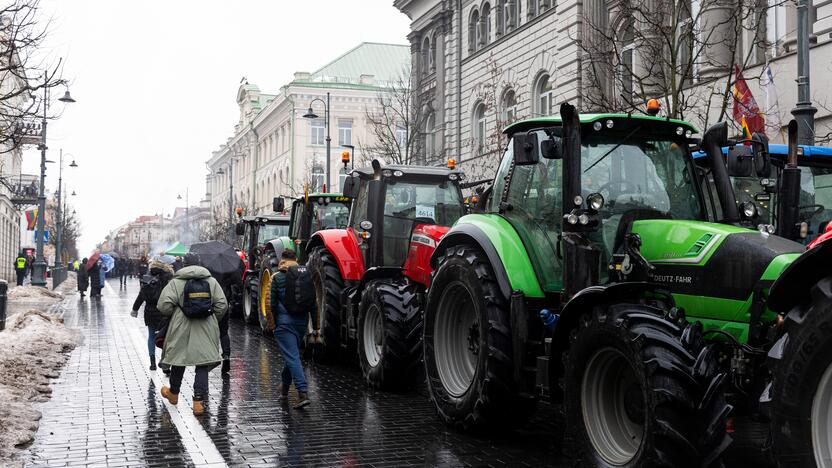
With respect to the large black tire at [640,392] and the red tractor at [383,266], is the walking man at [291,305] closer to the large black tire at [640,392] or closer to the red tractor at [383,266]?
the red tractor at [383,266]

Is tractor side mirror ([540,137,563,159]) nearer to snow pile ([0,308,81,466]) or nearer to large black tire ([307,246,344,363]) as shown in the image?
snow pile ([0,308,81,466])

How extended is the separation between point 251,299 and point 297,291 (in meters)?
10.7

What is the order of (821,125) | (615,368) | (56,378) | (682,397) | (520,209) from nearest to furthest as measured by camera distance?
1. (682,397)
2. (615,368)
3. (520,209)
4. (56,378)
5. (821,125)

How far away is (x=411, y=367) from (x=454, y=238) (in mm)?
2416

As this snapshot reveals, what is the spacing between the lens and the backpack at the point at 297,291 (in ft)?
31.2

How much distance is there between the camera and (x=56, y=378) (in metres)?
11.5

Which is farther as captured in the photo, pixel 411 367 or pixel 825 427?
pixel 411 367

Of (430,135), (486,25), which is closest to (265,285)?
(486,25)

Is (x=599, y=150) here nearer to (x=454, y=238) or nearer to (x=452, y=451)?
(x=454, y=238)

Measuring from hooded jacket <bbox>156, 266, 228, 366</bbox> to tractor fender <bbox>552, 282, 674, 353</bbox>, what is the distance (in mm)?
4552

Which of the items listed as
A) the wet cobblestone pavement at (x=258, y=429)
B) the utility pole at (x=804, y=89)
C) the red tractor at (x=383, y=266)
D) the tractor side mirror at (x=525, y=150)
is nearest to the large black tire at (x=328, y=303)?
the red tractor at (x=383, y=266)

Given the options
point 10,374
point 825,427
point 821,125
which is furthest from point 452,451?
point 821,125

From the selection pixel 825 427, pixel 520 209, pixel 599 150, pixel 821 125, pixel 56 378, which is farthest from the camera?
pixel 821 125

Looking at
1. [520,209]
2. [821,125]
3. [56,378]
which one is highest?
[821,125]
